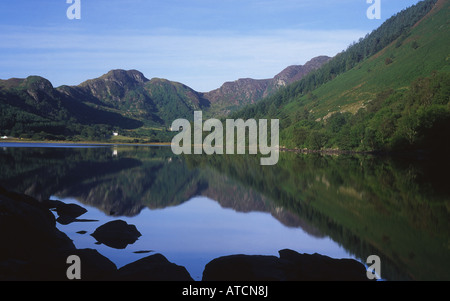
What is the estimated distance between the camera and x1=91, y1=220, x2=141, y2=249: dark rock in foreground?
2105 cm

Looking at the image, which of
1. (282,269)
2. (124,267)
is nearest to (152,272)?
(124,267)

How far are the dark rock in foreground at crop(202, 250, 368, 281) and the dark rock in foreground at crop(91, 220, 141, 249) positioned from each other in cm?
753

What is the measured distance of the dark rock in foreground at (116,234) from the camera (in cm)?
2105

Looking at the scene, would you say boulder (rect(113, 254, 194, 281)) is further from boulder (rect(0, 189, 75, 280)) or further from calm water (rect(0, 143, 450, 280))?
boulder (rect(0, 189, 75, 280))

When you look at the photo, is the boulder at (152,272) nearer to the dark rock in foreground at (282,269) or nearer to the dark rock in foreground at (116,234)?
the dark rock in foreground at (282,269)

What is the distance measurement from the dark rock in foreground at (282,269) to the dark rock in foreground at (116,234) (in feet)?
24.7

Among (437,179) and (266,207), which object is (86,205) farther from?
(437,179)

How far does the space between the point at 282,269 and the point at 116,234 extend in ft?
37.7

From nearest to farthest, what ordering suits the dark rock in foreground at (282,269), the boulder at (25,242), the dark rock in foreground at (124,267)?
the boulder at (25,242) → the dark rock in foreground at (124,267) → the dark rock in foreground at (282,269)

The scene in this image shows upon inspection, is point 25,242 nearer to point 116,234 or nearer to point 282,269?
point 116,234

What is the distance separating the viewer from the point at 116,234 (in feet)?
72.4

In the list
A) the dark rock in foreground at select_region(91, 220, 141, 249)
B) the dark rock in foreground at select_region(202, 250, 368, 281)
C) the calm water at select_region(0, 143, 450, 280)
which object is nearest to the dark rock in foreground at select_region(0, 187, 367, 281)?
the dark rock in foreground at select_region(202, 250, 368, 281)

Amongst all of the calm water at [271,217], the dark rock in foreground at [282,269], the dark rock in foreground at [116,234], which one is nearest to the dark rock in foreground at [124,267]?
the dark rock in foreground at [282,269]
